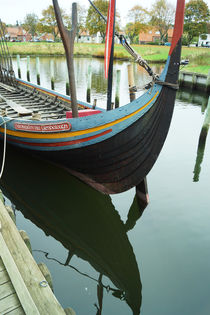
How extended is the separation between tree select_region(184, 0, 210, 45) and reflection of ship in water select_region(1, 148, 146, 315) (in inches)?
2219

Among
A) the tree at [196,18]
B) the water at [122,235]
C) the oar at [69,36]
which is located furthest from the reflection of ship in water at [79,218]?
the tree at [196,18]

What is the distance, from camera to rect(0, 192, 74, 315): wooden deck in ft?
8.79

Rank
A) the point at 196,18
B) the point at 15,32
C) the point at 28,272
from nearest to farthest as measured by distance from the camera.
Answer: the point at 28,272
the point at 196,18
the point at 15,32

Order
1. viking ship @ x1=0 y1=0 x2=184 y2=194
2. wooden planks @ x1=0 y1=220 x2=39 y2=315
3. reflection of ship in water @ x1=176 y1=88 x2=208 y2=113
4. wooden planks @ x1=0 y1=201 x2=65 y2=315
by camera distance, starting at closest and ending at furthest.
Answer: wooden planks @ x1=0 y1=220 x2=39 y2=315 < wooden planks @ x1=0 y1=201 x2=65 y2=315 < viking ship @ x1=0 y1=0 x2=184 y2=194 < reflection of ship in water @ x1=176 y1=88 x2=208 y2=113

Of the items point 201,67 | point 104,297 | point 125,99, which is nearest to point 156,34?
point 201,67

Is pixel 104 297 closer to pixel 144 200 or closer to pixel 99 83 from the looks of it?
pixel 144 200

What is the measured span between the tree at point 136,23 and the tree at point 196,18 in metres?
18.8

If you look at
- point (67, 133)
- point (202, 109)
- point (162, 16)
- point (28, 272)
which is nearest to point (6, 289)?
point (28, 272)

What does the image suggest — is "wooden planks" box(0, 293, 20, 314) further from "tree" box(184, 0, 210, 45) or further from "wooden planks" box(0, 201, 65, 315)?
"tree" box(184, 0, 210, 45)

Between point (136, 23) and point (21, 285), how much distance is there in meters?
80.1

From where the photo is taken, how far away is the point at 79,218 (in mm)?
6289

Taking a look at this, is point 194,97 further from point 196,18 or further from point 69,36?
point 196,18

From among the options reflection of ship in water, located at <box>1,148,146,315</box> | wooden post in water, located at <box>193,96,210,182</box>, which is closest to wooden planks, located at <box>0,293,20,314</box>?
reflection of ship in water, located at <box>1,148,146,315</box>

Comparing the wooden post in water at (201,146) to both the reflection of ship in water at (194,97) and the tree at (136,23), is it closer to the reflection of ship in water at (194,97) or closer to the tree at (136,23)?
the reflection of ship in water at (194,97)
